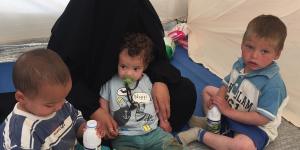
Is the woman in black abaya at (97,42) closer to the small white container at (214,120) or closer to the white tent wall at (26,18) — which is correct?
the small white container at (214,120)

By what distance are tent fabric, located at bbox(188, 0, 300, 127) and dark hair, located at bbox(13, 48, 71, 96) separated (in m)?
1.06

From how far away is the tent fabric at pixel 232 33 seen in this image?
1647mm

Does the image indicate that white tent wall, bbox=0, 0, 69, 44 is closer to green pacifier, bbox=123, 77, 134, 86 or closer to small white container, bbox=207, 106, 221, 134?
green pacifier, bbox=123, 77, 134, 86

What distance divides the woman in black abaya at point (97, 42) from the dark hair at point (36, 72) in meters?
0.36

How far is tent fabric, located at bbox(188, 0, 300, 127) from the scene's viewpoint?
1647mm

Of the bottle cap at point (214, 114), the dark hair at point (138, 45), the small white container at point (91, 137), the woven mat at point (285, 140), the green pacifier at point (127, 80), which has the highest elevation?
the dark hair at point (138, 45)

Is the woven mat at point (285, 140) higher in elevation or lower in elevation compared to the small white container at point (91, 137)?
lower

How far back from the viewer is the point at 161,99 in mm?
1287

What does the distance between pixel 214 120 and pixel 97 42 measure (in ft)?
1.56

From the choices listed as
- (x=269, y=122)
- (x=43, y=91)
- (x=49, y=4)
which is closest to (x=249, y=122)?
(x=269, y=122)

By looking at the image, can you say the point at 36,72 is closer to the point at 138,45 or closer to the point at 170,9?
the point at 138,45

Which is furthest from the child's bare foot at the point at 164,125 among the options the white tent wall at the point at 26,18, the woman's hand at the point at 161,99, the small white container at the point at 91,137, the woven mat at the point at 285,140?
the white tent wall at the point at 26,18

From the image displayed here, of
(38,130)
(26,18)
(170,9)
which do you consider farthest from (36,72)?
(170,9)

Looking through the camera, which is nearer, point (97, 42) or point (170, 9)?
point (97, 42)
